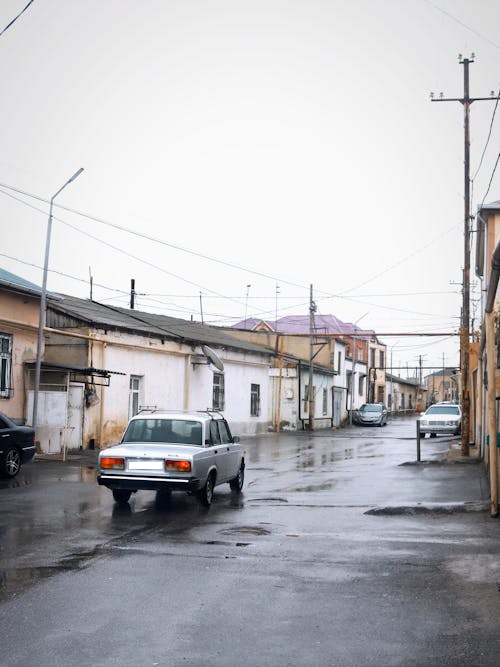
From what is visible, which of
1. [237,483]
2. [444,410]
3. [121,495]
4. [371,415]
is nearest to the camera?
[121,495]

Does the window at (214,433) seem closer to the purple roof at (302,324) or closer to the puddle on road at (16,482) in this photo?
the puddle on road at (16,482)

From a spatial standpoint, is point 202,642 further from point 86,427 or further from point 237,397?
point 237,397

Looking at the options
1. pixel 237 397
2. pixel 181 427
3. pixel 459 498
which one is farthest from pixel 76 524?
pixel 237 397

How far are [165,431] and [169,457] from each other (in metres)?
1.15

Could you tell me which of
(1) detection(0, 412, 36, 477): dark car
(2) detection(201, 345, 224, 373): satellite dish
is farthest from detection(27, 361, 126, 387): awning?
(2) detection(201, 345, 224, 373): satellite dish

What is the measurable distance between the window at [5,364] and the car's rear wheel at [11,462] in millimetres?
Result: 5505

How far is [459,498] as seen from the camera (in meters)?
14.0

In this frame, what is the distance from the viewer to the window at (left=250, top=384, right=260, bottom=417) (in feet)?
133

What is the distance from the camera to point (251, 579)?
776 centimetres

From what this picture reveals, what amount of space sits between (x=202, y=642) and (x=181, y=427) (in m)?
7.85

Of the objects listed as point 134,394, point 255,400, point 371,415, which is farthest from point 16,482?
point 371,415

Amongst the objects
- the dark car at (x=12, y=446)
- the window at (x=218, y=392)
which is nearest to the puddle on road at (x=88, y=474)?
the dark car at (x=12, y=446)

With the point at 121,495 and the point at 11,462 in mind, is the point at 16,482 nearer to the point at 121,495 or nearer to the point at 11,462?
the point at 11,462

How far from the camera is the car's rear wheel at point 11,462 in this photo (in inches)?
673
